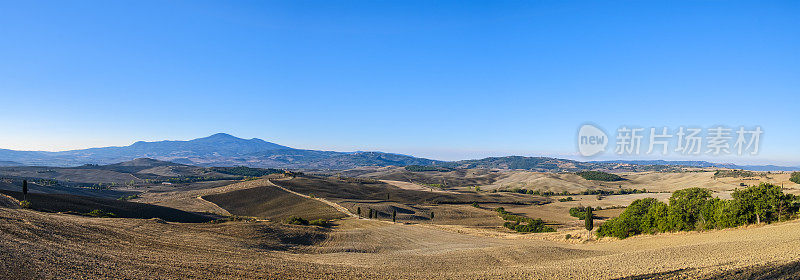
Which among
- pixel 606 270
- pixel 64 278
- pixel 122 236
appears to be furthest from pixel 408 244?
pixel 64 278

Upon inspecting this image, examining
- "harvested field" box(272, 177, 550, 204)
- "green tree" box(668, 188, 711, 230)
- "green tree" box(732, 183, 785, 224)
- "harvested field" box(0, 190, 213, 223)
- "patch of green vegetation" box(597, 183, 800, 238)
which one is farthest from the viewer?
"harvested field" box(272, 177, 550, 204)

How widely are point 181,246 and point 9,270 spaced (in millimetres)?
12615

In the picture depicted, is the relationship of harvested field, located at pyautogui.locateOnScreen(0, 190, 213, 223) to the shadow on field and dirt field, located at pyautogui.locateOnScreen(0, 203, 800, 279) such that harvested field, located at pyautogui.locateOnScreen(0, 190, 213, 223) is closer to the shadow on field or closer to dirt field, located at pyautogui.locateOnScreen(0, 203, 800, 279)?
dirt field, located at pyautogui.locateOnScreen(0, 203, 800, 279)

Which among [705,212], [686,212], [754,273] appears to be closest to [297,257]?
[754,273]

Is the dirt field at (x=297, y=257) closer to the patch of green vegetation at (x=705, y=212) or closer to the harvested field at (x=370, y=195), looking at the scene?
the patch of green vegetation at (x=705, y=212)

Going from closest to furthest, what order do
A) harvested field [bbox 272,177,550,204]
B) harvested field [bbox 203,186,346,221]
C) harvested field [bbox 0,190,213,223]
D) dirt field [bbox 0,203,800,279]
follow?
dirt field [bbox 0,203,800,279], harvested field [bbox 0,190,213,223], harvested field [bbox 203,186,346,221], harvested field [bbox 272,177,550,204]

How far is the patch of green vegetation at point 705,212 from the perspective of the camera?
4212 centimetres

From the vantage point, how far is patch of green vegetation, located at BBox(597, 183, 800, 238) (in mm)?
42125

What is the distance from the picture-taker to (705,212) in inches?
1742

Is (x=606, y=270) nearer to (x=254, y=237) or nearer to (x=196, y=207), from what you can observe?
(x=254, y=237)

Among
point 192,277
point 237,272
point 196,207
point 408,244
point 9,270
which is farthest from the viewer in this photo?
point 196,207

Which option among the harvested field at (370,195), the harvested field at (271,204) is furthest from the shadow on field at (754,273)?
the harvested field at (370,195)

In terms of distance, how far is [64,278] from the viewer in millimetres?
17125

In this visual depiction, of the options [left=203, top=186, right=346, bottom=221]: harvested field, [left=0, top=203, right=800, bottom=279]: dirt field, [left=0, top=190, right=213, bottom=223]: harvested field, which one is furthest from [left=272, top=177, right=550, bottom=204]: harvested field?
[left=0, top=203, right=800, bottom=279]: dirt field
